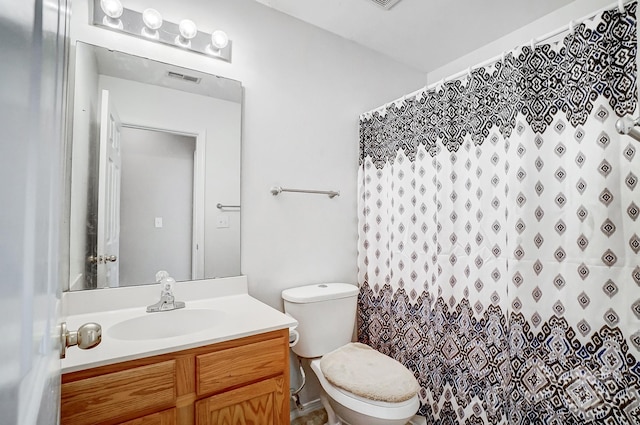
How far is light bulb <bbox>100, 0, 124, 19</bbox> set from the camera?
4.57ft

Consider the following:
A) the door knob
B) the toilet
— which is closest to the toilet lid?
the toilet

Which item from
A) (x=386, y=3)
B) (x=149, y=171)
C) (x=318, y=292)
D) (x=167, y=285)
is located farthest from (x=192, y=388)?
(x=386, y=3)

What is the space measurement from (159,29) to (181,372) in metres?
1.55

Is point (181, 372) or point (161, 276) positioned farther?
point (161, 276)

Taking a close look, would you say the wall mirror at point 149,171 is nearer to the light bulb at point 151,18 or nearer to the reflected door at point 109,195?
the reflected door at point 109,195

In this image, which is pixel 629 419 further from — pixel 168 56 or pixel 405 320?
pixel 168 56

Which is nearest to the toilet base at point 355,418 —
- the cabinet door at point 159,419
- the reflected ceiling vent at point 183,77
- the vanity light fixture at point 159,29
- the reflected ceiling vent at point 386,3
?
the cabinet door at point 159,419

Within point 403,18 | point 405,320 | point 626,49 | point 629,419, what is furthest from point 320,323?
point 403,18

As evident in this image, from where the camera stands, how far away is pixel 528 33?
6.51ft

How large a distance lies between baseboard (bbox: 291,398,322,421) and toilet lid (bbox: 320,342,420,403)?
1.59 feet

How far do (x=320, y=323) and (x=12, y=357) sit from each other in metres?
1.65

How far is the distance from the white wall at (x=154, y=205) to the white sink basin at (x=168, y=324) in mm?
199

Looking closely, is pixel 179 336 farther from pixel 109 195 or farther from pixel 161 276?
pixel 109 195

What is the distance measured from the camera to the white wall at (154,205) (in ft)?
4.85
